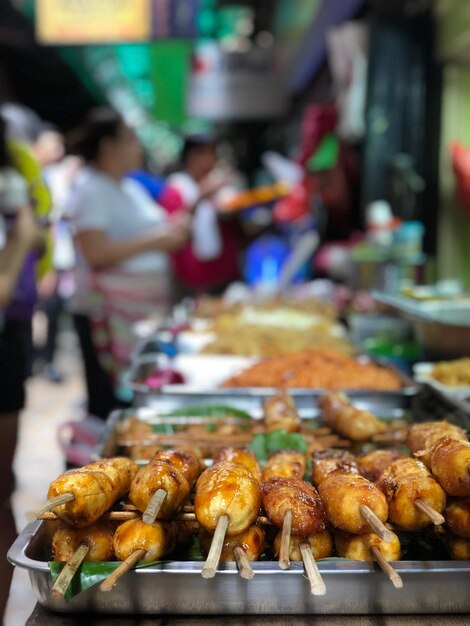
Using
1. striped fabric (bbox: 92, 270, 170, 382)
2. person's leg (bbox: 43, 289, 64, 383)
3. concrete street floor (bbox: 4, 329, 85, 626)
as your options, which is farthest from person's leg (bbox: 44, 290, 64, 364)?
striped fabric (bbox: 92, 270, 170, 382)

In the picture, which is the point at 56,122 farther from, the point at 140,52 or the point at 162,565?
the point at 162,565

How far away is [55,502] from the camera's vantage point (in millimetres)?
1263

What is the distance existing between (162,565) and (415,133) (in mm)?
5376

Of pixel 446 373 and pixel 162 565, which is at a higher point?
pixel 162 565

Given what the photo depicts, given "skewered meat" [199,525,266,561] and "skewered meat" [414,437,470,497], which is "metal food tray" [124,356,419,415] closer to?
"skewered meat" [414,437,470,497]

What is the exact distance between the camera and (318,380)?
122 inches

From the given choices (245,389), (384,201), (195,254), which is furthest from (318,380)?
(195,254)

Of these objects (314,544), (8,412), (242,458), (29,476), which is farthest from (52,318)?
(314,544)

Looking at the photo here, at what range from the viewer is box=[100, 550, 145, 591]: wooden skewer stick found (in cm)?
115

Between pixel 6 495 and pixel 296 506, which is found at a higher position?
pixel 296 506

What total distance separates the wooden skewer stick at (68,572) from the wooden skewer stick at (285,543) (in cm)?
40

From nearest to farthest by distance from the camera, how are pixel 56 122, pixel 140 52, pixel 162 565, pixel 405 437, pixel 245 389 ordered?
1. pixel 162 565
2. pixel 405 437
3. pixel 245 389
4. pixel 140 52
5. pixel 56 122

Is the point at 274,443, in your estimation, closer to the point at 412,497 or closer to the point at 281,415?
the point at 281,415

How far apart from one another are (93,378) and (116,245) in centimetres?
124
